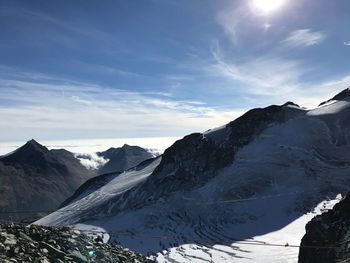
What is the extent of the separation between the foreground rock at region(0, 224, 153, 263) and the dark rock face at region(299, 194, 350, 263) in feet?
62.3

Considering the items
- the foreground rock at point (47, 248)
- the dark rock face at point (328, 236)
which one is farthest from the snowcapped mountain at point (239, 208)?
the foreground rock at point (47, 248)

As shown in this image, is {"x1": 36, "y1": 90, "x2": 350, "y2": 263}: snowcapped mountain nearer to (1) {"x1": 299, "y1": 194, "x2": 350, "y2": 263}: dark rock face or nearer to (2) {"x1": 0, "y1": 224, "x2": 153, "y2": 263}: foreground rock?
(1) {"x1": 299, "y1": 194, "x2": 350, "y2": 263}: dark rock face

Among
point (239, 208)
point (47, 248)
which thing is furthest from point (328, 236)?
point (239, 208)

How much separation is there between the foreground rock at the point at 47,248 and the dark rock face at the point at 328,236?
62.3 feet

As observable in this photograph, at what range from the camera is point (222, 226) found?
158 m

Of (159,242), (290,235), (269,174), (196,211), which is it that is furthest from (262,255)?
(269,174)

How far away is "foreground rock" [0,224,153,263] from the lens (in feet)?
77.9

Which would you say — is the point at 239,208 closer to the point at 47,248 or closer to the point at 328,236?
the point at 328,236

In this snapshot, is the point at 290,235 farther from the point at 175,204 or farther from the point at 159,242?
the point at 175,204

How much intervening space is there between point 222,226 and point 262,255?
4542 cm

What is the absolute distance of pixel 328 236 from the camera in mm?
48062

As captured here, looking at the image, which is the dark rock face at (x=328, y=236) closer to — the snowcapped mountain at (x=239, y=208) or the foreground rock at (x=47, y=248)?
the foreground rock at (x=47, y=248)

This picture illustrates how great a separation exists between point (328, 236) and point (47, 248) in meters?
32.2

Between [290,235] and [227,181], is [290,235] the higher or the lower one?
the lower one
